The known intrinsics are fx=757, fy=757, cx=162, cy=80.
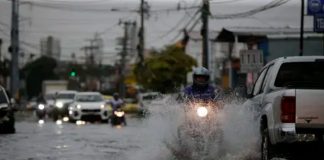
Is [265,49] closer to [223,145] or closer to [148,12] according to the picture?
[148,12]

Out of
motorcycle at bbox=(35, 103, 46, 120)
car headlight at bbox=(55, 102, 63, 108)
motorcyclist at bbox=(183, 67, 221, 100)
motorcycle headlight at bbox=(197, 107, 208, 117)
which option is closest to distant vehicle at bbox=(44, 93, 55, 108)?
motorcycle at bbox=(35, 103, 46, 120)

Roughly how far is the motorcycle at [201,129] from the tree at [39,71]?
117 metres

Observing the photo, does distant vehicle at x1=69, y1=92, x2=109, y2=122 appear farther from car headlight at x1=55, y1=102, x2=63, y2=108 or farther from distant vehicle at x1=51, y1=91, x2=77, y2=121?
car headlight at x1=55, y1=102, x2=63, y2=108

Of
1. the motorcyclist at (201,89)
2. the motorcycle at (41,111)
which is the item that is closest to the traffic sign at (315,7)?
the motorcyclist at (201,89)

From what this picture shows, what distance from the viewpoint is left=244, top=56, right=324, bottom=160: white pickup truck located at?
427 inches

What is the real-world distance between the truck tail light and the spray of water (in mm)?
2263

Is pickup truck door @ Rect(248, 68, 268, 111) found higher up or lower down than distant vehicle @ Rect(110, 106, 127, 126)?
higher up

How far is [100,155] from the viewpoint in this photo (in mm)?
16328

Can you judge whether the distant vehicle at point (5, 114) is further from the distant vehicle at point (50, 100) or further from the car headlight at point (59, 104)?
the distant vehicle at point (50, 100)

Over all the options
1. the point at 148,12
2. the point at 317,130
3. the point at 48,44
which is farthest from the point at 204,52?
the point at 48,44

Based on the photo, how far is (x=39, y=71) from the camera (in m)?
131

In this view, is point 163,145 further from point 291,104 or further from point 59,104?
point 59,104

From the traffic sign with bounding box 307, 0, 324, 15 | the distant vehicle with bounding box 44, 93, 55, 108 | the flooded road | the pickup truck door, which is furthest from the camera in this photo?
the distant vehicle with bounding box 44, 93, 55, 108

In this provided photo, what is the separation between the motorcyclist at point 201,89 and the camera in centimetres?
1366
